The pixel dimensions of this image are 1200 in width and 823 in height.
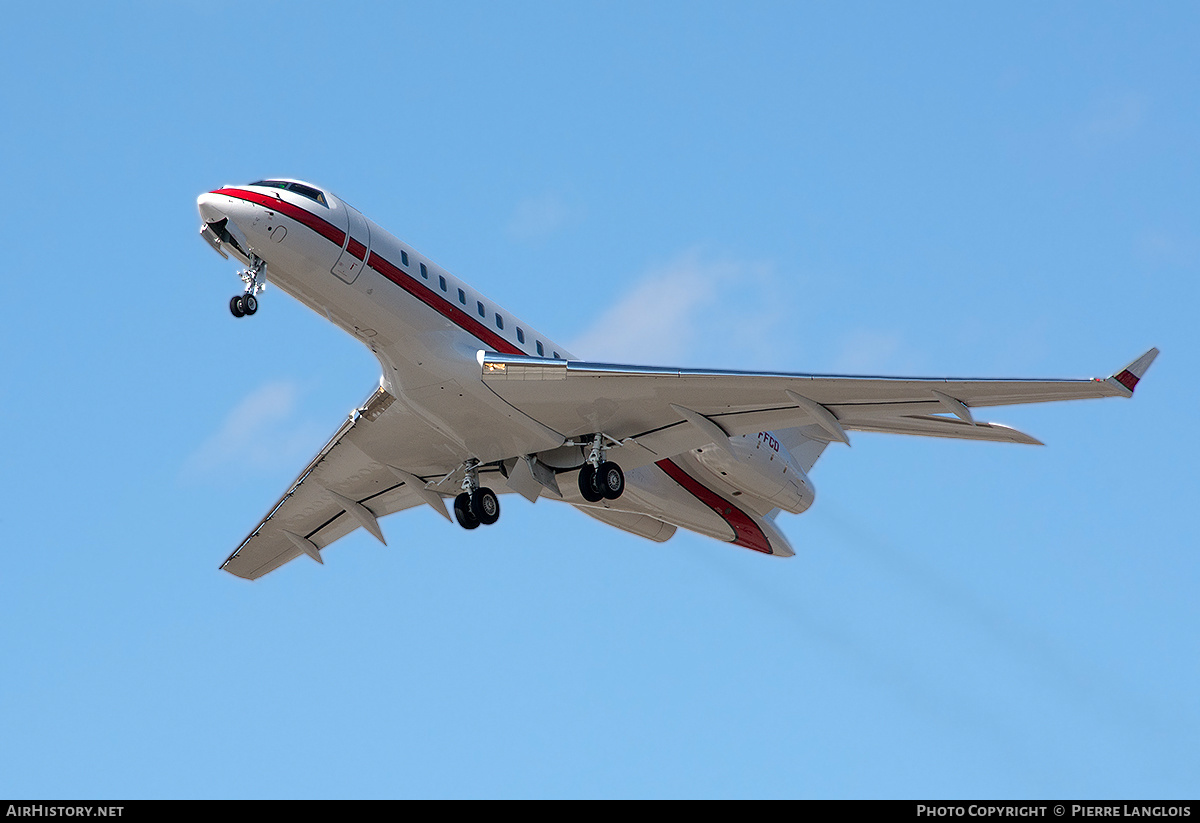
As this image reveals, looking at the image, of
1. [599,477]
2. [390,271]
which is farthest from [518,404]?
[390,271]

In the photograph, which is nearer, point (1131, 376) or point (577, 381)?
point (1131, 376)

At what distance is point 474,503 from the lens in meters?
A: 24.5

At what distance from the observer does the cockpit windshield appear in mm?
20969

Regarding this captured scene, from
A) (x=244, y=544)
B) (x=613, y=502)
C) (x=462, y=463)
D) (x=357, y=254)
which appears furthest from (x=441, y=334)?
(x=244, y=544)

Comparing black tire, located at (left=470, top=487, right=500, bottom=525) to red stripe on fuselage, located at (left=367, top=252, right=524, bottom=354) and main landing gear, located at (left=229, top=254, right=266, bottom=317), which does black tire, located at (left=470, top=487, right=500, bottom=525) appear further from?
main landing gear, located at (left=229, top=254, right=266, bottom=317)

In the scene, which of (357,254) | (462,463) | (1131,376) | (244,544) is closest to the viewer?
(1131,376)

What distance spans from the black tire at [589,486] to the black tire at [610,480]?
0.06m

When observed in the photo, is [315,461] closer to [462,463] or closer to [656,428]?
[462,463]

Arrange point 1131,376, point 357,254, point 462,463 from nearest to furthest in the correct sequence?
point 1131,376, point 357,254, point 462,463

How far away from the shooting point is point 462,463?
80.9 ft

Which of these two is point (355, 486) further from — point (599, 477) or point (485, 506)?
point (599, 477)
